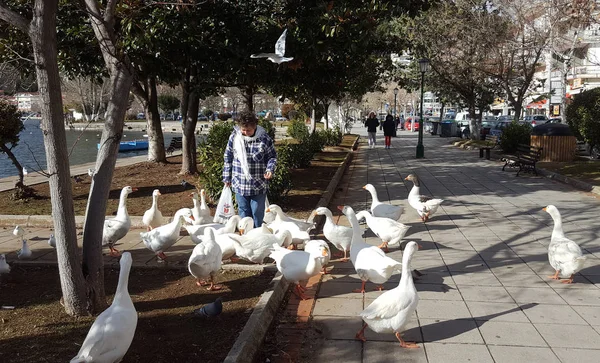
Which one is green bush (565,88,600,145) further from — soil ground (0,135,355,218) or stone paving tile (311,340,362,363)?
stone paving tile (311,340,362,363)

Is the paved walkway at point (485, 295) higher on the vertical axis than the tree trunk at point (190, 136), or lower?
lower

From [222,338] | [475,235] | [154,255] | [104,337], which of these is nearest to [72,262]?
[104,337]

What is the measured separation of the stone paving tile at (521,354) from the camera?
383 cm

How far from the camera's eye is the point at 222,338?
4.02 metres

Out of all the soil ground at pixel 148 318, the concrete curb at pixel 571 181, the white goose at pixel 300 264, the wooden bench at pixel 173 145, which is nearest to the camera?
the soil ground at pixel 148 318

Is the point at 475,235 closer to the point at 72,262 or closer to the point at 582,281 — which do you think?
the point at 582,281

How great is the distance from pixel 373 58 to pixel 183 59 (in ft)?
41.4

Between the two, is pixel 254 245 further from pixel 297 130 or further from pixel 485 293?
pixel 297 130

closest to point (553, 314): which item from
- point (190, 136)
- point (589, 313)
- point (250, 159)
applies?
point (589, 313)

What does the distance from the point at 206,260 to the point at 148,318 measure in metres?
0.84

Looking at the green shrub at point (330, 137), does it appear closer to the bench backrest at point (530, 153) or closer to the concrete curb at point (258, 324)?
the bench backrest at point (530, 153)

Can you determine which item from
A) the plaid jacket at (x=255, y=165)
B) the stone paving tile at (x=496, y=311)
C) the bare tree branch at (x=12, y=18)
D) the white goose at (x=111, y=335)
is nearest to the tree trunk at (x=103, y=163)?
the bare tree branch at (x=12, y=18)

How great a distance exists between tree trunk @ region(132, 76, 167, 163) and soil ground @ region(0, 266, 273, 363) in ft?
30.6

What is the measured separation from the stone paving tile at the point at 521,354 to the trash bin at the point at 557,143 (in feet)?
50.2
